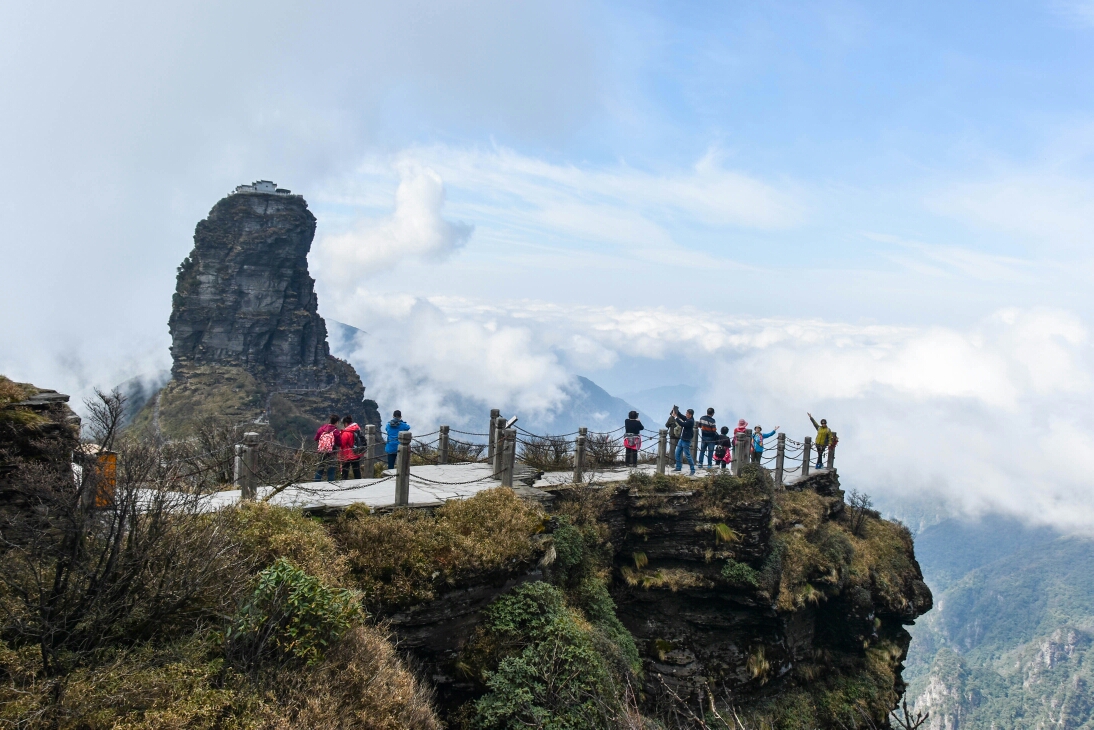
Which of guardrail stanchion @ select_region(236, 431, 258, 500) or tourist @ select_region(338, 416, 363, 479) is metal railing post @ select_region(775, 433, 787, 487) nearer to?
tourist @ select_region(338, 416, 363, 479)

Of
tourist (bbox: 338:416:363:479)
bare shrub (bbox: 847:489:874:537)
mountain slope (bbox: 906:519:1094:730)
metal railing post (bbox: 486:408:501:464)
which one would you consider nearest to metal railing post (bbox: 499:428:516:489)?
metal railing post (bbox: 486:408:501:464)

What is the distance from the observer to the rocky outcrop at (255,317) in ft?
271

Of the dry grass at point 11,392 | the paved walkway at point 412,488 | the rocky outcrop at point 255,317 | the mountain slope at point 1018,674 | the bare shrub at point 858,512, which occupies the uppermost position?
the rocky outcrop at point 255,317

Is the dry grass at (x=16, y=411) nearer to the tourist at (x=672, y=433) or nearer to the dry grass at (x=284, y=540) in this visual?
the dry grass at (x=284, y=540)

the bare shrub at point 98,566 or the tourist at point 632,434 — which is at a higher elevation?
the tourist at point 632,434

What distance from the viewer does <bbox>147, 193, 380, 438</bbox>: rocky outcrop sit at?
82688 millimetres

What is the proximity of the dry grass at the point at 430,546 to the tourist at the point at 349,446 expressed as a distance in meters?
2.85

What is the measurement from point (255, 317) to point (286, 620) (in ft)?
282

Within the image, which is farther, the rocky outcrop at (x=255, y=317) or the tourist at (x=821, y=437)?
the rocky outcrop at (x=255, y=317)

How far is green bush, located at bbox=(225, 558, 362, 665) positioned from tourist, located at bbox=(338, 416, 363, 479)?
5682 millimetres

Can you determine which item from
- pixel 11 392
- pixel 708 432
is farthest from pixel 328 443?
pixel 708 432

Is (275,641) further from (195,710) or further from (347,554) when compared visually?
(347,554)

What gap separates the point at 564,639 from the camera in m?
10.9

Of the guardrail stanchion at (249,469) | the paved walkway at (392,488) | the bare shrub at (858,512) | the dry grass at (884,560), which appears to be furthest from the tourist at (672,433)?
the guardrail stanchion at (249,469)
